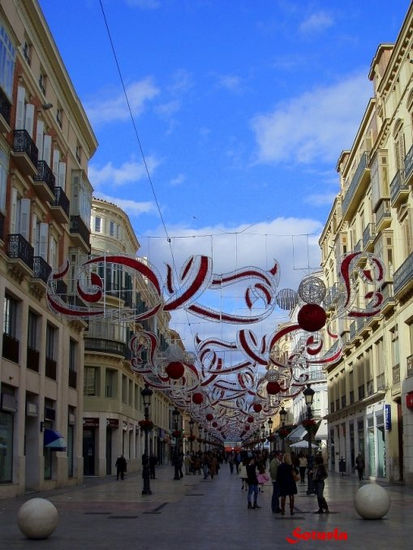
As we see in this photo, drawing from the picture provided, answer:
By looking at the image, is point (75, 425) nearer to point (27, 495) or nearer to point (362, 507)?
point (27, 495)

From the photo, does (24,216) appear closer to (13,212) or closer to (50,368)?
(13,212)

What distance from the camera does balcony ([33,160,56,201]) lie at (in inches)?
1217

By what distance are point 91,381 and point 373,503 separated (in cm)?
3789

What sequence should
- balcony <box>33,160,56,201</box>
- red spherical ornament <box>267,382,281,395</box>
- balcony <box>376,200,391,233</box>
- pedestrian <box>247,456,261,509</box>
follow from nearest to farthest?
pedestrian <box>247,456,261,509</box>
balcony <box>33,160,56,201</box>
balcony <box>376,200,391,233</box>
red spherical ornament <box>267,382,281,395</box>

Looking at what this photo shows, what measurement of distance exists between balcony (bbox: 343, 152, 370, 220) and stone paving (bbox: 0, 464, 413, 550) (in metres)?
21.3

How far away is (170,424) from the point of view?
101938mm

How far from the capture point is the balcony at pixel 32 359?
3069 centimetres

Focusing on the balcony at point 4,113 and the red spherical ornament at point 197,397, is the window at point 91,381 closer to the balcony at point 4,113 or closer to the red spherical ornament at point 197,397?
the red spherical ornament at point 197,397

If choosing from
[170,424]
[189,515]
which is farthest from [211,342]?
[170,424]

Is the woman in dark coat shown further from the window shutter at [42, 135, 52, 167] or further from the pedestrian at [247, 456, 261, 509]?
the window shutter at [42, 135, 52, 167]

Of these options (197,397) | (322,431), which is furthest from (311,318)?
(322,431)

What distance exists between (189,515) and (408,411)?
672 inches

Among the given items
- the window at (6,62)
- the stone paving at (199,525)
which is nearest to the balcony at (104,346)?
the stone paving at (199,525)

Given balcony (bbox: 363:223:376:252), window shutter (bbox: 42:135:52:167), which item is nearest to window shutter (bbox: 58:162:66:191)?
window shutter (bbox: 42:135:52:167)
